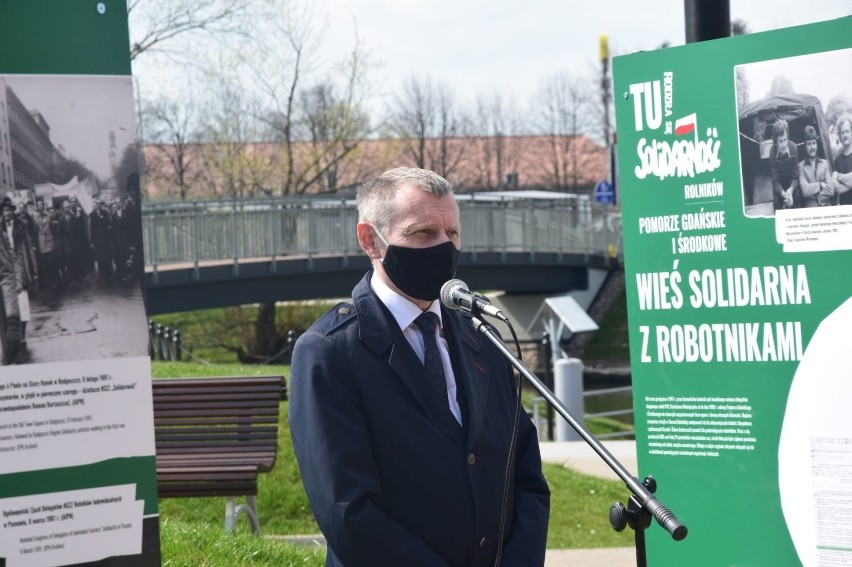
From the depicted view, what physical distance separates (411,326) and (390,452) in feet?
1.38

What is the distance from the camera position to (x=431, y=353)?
363 centimetres

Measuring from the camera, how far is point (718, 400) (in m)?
5.15

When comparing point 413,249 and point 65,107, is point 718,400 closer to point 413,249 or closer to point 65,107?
point 413,249

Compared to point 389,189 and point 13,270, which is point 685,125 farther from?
point 13,270

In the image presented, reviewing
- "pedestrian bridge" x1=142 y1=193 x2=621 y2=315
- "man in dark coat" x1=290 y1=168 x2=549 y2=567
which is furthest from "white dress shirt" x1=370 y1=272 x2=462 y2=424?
"pedestrian bridge" x1=142 y1=193 x2=621 y2=315

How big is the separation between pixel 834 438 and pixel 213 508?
539 centimetres

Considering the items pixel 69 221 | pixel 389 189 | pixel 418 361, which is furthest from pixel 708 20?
pixel 69 221

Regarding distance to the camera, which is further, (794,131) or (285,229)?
(285,229)

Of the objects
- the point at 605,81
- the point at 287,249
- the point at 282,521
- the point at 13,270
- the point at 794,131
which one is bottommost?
the point at 282,521

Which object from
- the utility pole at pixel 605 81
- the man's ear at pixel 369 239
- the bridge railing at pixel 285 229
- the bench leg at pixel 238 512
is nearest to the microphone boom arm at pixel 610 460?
the man's ear at pixel 369 239

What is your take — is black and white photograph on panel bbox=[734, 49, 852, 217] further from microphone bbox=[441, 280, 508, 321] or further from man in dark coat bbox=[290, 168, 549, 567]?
microphone bbox=[441, 280, 508, 321]

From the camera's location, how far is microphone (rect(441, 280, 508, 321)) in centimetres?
326

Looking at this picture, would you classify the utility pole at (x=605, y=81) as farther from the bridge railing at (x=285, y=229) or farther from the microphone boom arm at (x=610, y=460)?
the microphone boom arm at (x=610, y=460)

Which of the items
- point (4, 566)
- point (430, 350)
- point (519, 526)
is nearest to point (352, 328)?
point (430, 350)
